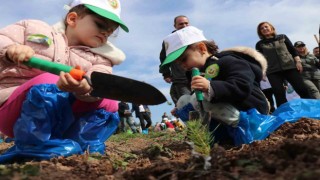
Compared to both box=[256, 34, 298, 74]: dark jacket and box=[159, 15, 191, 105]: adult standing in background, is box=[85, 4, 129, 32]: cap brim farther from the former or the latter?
box=[256, 34, 298, 74]: dark jacket

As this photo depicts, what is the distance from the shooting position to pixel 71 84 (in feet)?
7.06

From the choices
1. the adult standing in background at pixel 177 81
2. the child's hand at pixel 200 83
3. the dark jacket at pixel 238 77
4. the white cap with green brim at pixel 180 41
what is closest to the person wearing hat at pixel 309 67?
the adult standing in background at pixel 177 81

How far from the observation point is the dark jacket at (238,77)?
9.02 feet

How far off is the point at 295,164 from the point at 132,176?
1.73 feet

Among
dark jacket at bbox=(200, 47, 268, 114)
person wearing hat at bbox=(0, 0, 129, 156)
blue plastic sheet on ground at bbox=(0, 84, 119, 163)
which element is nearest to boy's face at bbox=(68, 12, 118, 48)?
person wearing hat at bbox=(0, 0, 129, 156)

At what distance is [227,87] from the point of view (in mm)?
2736

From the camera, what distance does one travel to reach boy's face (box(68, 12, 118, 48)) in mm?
2773

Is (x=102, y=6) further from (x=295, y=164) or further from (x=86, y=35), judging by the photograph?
(x=295, y=164)

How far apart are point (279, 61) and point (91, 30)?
3.30 m

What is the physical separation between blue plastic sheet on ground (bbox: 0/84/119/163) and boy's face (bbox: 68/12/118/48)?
19.5 inches

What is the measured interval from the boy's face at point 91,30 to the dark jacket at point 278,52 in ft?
10.3

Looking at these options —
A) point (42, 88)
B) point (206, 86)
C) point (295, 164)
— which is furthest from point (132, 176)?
point (206, 86)

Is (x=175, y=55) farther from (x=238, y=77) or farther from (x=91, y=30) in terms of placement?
(x=91, y=30)

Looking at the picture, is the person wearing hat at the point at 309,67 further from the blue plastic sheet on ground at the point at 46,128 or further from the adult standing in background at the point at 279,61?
the blue plastic sheet on ground at the point at 46,128
